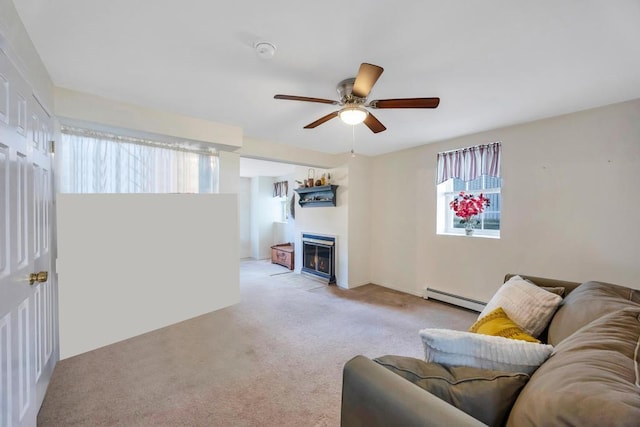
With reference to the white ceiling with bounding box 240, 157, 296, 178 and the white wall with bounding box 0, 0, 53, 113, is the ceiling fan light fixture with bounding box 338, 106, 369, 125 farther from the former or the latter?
the white ceiling with bounding box 240, 157, 296, 178

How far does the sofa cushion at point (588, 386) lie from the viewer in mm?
587

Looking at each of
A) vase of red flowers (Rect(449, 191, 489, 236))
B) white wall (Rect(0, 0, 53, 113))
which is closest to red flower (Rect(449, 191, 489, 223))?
vase of red flowers (Rect(449, 191, 489, 236))

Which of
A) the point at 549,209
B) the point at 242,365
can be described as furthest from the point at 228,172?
the point at 549,209

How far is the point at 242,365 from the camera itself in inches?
88.6

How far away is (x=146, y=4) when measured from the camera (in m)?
1.31

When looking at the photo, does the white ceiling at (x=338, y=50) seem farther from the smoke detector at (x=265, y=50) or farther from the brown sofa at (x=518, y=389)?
the brown sofa at (x=518, y=389)

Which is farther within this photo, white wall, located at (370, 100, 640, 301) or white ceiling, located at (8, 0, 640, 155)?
white wall, located at (370, 100, 640, 301)

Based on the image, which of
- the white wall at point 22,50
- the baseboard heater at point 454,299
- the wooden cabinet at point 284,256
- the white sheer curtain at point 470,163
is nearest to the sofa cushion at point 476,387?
the white wall at point 22,50

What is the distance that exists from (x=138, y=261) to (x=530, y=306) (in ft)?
10.5

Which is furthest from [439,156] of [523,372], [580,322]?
[523,372]

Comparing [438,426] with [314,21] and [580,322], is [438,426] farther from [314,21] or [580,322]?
[314,21]

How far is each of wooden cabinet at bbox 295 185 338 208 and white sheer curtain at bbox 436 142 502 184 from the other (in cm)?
168

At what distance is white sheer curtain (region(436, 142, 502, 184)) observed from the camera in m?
3.22

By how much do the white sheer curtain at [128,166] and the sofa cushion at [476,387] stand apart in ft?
9.38
